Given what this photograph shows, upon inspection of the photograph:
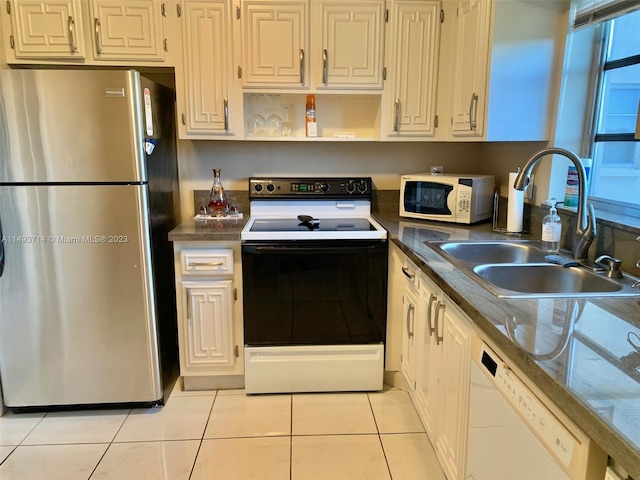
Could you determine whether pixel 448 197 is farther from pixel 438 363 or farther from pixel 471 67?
pixel 438 363

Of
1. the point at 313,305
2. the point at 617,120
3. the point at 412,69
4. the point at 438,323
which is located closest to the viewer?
the point at 438,323

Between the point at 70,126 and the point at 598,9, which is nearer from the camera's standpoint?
the point at 598,9

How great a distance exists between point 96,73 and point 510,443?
2083mm

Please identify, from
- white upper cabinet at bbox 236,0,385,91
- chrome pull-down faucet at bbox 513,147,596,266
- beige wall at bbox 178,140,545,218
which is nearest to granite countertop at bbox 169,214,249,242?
beige wall at bbox 178,140,545,218

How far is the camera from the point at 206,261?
7.73 ft

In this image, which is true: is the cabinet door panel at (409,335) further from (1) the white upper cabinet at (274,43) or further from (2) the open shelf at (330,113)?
(1) the white upper cabinet at (274,43)

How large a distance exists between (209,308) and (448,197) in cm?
141

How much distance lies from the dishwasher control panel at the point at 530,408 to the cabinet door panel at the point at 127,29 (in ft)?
7.09

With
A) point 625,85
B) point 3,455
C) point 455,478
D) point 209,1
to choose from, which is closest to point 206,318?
point 3,455

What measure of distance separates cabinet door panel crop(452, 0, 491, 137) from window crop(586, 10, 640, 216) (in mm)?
493

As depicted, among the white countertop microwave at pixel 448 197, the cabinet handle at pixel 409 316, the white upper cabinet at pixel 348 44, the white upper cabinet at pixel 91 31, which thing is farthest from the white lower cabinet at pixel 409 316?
the white upper cabinet at pixel 91 31

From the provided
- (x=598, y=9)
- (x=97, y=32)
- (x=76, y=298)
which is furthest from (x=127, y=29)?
(x=598, y=9)

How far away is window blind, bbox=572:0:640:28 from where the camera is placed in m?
1.77

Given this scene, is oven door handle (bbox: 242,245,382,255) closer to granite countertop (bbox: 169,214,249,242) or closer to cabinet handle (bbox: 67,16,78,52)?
granite countertop (bbox: 169,214,249,242)
